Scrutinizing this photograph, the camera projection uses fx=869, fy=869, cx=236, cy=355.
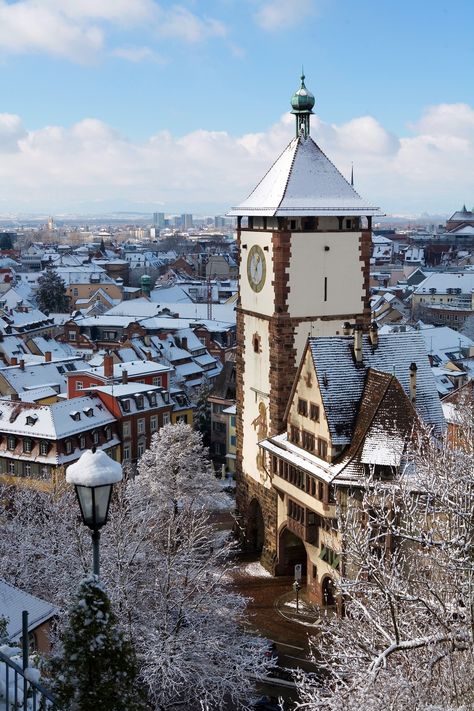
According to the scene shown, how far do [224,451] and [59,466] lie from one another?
19.0 meters

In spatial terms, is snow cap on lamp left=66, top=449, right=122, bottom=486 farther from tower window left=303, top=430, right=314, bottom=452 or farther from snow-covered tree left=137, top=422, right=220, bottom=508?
snow-covered tree left=137, top=422, right=220, bottom=508

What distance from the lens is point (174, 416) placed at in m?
71.7

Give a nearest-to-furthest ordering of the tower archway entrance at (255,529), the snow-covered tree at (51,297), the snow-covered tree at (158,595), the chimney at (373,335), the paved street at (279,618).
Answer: the snow-covered tree at (158,595)
the paved street at (279,618)
the chimney at (373,335)
the tower archway entrance at (255,529)
the snow-covered tree at (51,297)

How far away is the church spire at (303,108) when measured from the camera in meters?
46.1

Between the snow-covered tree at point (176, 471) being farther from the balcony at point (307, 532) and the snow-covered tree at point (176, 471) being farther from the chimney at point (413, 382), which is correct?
the chimney at point (413, 382)

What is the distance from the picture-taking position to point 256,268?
4666 centimetres

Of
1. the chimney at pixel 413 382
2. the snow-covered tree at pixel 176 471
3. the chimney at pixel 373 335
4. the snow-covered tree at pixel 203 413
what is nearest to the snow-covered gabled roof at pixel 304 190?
the chimney at pixel 373 335

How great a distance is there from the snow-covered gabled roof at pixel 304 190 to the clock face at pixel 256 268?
2176 millimetres

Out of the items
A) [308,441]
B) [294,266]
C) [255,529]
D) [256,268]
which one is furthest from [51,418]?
[308,441]

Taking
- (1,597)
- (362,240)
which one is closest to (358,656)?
(1,597)

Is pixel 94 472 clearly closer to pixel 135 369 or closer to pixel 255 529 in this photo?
pixel 255 529

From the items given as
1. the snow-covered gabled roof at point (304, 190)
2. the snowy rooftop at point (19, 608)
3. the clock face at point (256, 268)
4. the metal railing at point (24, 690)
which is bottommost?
the snowy rooftop at point (19, 608)

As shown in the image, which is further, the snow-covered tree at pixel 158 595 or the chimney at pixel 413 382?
the chimney at pixel 413 382

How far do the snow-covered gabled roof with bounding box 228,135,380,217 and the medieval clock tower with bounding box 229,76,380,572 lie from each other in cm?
5
